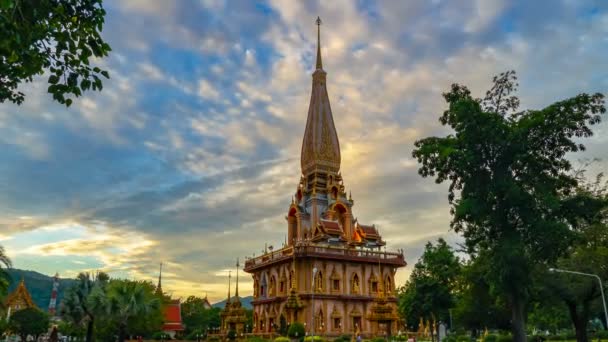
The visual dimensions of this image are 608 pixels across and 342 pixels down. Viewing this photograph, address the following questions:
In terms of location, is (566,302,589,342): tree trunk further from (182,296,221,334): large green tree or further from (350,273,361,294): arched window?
(182,296,221,334): large green tree

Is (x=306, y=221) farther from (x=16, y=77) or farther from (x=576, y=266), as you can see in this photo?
(x=16, y=77)

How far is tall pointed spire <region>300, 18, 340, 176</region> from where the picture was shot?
65.6 m

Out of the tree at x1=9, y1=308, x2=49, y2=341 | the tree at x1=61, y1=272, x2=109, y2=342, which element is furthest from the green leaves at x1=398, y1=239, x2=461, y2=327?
the tree at x1=9, y1=308, x2=49, y2=341

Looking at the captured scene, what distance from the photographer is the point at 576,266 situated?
34156mm

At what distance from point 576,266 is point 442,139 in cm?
1366

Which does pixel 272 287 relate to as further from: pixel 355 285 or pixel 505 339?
pixel 505 339

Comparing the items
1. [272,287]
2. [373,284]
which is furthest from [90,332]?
[373,284]

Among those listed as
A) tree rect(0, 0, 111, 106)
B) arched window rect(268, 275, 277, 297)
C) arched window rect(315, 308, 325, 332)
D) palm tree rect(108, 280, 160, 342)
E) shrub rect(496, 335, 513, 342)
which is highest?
tree rect(0, 0, 111, 106)

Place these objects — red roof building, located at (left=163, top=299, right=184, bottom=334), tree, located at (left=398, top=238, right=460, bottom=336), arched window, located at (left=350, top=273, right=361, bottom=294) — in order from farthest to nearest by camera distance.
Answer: red roof building, located at (left=163, top=299, right=184, bottom=334), arched window, located at (left=350, top=273, right=361, bottom=294), tree, located at (left=398, top=238, right=460, bottom=336)

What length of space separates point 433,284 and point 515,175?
21.5 metres

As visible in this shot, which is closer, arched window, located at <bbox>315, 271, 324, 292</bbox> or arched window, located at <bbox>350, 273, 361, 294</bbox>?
arched window, located at <bbox>315, 271, 324, 292</bbox>

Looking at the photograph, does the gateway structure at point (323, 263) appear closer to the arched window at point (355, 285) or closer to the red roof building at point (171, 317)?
the arched window at point (355, 285)

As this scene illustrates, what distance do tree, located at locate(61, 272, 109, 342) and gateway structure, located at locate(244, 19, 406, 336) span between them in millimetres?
17023

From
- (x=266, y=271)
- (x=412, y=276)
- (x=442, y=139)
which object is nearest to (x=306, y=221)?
(x=266, y=271)
